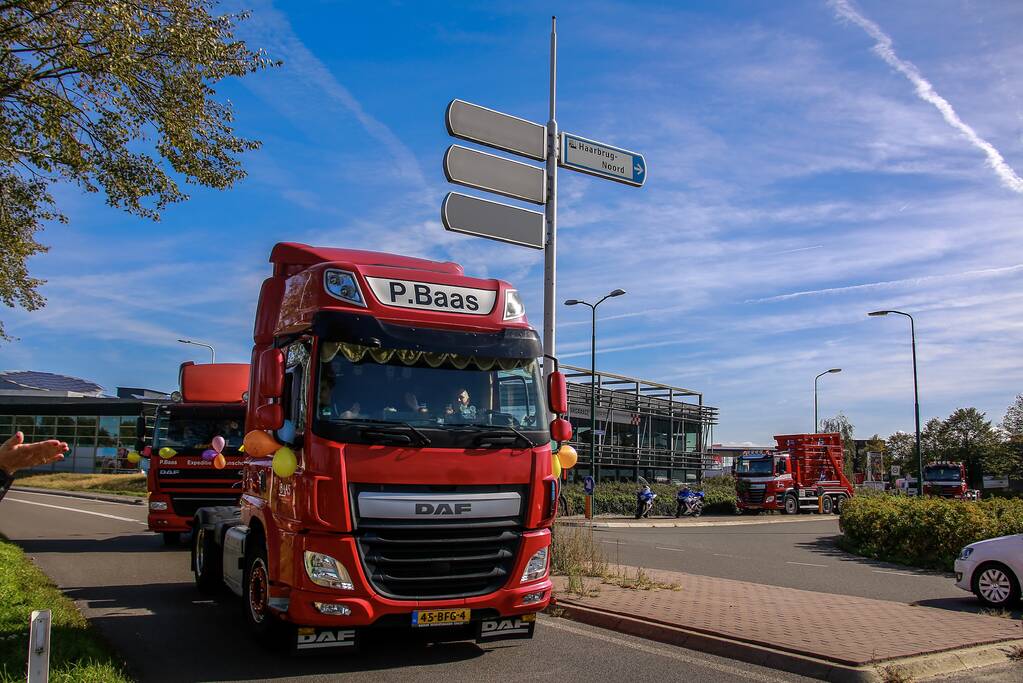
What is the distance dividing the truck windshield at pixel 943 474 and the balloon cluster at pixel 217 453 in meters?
39.1

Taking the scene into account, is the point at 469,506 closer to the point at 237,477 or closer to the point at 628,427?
the point at 237,477

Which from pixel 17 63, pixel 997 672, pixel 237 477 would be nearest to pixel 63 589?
pixel 237 477

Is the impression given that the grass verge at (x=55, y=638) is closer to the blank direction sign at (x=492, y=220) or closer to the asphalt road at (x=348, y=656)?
the asphalt road at (x=348, y=656)

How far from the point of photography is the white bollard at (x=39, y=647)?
356cm

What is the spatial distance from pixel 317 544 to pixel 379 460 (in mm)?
731

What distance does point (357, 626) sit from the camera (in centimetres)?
583

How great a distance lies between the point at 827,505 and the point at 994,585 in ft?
95.1

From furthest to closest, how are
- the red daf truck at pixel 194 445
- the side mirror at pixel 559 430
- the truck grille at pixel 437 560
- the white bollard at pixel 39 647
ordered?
the red daf truck at pixel 194 445
the side mirror at pixel 559 430
the truck grille at pixel 437 560
the white bollard at pixel 39 647

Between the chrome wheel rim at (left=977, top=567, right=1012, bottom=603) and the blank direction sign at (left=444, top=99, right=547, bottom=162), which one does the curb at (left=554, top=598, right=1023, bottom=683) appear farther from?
the blank direction sign at (left=444, top=99, right=547, bottom=162)

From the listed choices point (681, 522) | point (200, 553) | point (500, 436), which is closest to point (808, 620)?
point (500, 436)

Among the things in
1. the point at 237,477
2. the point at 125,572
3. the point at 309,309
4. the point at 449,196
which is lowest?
the point at 125,572

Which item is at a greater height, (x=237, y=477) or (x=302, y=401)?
(x=302, y=401)

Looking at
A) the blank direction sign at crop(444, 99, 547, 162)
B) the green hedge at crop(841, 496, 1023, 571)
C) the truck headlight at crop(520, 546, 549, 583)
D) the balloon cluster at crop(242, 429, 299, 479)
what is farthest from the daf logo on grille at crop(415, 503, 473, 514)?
the green hedge at crop(841, 496, 1023, 571)

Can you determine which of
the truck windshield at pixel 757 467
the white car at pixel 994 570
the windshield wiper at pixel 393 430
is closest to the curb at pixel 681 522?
the truck windshield at pixel 757 467
